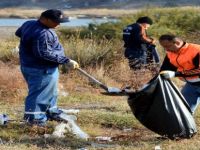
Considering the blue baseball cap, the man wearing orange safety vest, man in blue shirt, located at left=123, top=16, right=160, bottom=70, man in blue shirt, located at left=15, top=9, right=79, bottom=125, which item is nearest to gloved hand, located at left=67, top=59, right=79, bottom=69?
man in blue shirt, located at left=15, top=9, right=79, bottom=125

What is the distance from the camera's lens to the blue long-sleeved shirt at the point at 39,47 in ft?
27.6

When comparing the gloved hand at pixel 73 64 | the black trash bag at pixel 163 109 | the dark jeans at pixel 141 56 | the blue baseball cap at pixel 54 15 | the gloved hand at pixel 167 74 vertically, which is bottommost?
the dark jeans at pixel 141 56

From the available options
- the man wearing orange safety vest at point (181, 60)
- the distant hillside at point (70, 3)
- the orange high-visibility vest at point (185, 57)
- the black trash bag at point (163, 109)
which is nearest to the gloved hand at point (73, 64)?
the black trash bag at point (163, 109)

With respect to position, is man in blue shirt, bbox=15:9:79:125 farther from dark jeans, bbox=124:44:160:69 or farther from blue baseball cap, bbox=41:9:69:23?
dark jeans, bbox=124:44:160:69

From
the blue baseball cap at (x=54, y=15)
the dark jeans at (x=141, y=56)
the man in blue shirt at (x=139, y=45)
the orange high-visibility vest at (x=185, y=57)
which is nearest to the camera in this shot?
the orange high-visibility vest at (x=185, y=57)

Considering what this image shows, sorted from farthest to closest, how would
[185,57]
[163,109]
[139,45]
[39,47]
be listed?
[139,45], [39,47], [185,57], [163,109]

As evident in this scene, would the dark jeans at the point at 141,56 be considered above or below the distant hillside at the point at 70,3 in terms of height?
above

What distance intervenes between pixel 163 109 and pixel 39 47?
69.6 inches

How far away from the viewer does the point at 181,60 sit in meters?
8.15

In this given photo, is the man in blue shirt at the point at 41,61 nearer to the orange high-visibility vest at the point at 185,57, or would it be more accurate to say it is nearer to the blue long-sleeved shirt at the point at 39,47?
the blue long-sleeved shirt at the point at 39,47

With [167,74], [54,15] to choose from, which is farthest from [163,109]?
[54,15]

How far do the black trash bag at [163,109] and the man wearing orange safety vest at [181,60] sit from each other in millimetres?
189

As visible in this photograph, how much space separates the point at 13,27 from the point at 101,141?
22.3 meters

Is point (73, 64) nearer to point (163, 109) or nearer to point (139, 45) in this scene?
point (163, 109)
